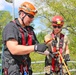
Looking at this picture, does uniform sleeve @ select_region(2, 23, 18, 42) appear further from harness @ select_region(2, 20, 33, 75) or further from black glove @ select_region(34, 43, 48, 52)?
black glove @ select_region(34, 43, 48, 52)

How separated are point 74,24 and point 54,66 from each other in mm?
9330

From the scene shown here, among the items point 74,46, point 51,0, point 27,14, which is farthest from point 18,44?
point 51,0

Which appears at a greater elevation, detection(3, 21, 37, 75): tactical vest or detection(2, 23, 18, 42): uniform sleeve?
detection(2, 23, 18, 42): uniform sleeve

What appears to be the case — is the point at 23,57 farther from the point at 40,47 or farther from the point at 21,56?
the point at 40,47

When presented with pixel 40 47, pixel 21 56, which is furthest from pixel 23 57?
pixel 40 47

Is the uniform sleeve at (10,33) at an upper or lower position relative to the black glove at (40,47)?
upper

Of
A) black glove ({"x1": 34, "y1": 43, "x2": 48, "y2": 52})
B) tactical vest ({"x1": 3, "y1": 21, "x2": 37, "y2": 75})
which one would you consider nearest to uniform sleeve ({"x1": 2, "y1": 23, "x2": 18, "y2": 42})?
tactical vest ({"x1": 3, "y1": 21, "x2": 37, "y2": 75})

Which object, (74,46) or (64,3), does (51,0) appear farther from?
(74,46)

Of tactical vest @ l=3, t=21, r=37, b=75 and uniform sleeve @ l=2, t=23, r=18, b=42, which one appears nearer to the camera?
uniform sleeve @ l=2, t=23, r=18, b=42

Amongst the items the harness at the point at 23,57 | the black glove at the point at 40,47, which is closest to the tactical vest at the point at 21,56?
the harness at the point at 23,57

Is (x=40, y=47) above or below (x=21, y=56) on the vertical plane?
above

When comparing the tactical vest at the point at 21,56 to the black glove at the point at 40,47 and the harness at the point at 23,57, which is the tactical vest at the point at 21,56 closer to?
the harness at the point at 23,57

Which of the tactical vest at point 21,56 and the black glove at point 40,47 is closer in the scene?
the black glove at point 40,47

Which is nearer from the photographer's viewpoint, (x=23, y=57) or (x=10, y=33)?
(x=10, y=33)
